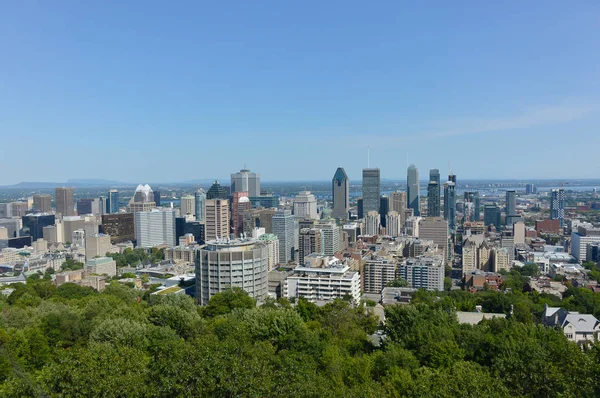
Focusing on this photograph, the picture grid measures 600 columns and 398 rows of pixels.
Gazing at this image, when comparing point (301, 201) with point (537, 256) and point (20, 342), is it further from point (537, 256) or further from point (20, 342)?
point (20, 342)

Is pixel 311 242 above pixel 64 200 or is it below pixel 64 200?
below

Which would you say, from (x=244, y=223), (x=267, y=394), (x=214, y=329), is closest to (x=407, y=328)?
(x=214, y=329)

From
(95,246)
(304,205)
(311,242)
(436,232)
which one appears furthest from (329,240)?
(304,205)

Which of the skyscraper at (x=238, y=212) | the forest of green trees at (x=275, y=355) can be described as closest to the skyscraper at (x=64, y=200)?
the skyscraper at (x=238, y=212)

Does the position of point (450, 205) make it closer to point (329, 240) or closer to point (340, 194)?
point (340, 194)

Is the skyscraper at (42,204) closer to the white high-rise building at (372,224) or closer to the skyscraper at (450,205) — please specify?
the white high-rise building at (372,224)

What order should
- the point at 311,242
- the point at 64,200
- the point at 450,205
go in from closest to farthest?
the point at 311,242
the point at 450,205
the point at 64,200
